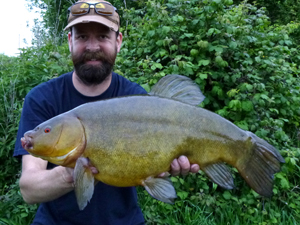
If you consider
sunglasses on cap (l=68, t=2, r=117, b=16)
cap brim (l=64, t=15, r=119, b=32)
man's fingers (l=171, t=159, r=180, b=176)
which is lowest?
man's fingers (l=171, t=159, r=180, b=176)

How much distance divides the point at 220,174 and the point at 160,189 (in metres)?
0.26

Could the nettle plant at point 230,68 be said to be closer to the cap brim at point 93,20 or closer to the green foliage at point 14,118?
the green foliage at point 14,118

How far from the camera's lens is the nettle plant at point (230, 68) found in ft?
8.43

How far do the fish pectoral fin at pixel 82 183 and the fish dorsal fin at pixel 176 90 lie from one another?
15.1 inches

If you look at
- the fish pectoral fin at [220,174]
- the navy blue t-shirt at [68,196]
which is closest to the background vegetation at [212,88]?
the navy blue t-shirt at [68,196]

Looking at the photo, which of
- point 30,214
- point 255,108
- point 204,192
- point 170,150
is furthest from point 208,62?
point 30,214

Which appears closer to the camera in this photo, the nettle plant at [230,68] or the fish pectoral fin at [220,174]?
the fish pectoral fin at [220,174]

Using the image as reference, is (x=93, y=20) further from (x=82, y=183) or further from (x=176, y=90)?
(x=82, y=183)

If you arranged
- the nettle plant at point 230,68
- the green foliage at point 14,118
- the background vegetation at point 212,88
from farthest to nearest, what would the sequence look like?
the nettle plant at point 230,68 < the background vegetation at point 212,88 < the green foliage at point 14,118

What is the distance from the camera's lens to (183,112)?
47.4 inches

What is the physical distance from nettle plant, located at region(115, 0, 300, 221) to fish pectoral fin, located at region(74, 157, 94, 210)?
147 centimetres

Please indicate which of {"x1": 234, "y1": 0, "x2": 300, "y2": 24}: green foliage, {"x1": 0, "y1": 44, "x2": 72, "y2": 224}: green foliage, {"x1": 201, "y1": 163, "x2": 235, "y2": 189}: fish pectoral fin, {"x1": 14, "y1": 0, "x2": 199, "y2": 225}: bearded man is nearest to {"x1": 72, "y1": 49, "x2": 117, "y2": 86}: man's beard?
{"x1": 14, "y1": 0, "x2": 199, "y2": 225}: bearded man

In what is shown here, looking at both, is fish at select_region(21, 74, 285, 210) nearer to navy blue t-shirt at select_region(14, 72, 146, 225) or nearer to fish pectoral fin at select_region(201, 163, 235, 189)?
fish pectoral fin at select_region(201, 163, 235, 189)

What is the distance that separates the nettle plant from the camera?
2570 mm
